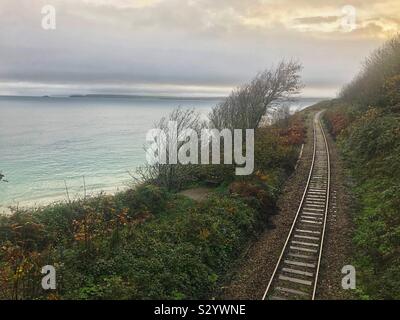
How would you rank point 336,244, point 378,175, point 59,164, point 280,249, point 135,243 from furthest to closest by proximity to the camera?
point 59,164
point 378,175
point 336,244
point 280,249
point 135,243

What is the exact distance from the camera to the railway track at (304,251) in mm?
13359

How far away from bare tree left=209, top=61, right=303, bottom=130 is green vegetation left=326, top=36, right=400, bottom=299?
8.31 m

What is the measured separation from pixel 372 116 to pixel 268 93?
11959 millimetres

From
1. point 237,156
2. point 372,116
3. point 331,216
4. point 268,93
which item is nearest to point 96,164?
point 268,93

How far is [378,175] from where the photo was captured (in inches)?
920

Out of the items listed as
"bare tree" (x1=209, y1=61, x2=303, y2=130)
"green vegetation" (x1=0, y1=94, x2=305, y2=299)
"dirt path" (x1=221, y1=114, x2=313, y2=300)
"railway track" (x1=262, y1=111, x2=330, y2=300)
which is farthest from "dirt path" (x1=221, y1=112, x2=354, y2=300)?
"bare tree" (x1=209, y1=61, x2=303, y2=130)

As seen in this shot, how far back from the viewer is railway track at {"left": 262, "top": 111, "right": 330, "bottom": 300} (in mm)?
13359

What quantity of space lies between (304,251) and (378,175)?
34.4ft

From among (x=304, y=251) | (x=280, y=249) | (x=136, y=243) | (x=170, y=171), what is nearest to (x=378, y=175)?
(x=304, y=251)

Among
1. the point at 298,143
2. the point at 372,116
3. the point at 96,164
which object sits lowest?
the point at 96,164

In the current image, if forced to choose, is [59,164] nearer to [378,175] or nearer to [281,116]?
[281,116]

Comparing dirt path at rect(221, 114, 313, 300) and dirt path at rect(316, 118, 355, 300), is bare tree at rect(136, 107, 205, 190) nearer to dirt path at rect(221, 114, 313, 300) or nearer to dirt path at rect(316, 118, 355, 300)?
dirt path at rect(221, 114, 313, 300)

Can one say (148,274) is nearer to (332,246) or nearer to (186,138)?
(332,246)

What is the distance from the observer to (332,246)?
648 inches
